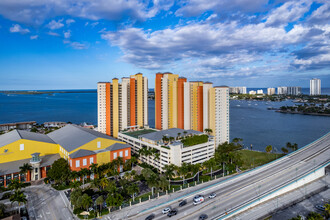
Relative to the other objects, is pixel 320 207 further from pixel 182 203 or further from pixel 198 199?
pixel 182 203

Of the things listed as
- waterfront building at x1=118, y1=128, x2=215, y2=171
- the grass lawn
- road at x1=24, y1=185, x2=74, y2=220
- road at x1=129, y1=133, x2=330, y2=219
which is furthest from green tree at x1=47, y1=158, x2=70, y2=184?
the grass lawn

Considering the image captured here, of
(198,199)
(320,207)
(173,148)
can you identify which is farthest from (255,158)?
(198,199)

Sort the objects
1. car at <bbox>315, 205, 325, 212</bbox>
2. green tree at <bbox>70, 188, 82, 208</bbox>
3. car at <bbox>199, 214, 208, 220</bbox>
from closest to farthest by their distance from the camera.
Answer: car at <bbox>199, 214, 208, 220</bbox>, green tree at <bbox>70, 188, 82, 208</bbox>, car at <bbox>315, 205, 325, 212</bbox>

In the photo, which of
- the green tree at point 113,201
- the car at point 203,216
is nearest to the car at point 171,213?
the car at point 203,216

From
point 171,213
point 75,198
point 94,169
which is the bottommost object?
point 171,213

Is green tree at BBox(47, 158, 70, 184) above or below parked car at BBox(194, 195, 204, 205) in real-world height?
above

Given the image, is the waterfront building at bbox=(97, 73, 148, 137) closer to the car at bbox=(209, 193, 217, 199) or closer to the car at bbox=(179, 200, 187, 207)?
the car at bbox=(179, 200, 187, 207)

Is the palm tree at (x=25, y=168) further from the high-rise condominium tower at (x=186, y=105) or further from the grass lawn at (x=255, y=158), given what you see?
the grass lawn at (x=255, y=158)
